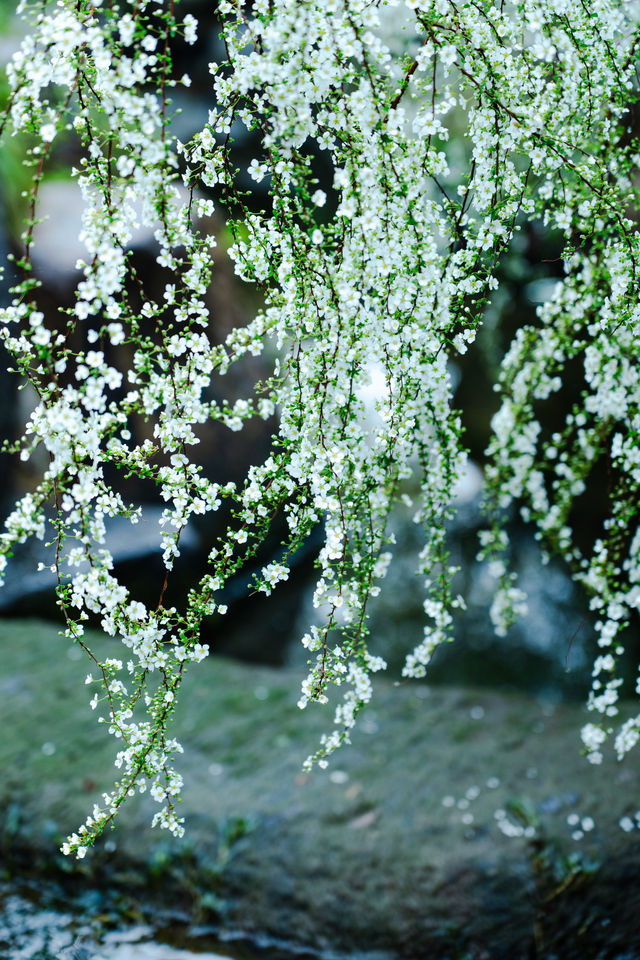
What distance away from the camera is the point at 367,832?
10.2 feet

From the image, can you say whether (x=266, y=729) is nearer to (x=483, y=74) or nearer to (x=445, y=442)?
(x=445, y=442)

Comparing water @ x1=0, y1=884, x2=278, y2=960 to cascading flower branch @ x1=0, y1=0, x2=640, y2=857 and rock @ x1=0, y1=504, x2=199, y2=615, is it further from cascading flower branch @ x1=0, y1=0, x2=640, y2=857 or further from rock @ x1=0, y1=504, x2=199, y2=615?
rock @ x1=0, y1=504, x2=199, y2=615

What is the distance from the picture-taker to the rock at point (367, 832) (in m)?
2.79

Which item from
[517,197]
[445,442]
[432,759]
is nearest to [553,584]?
[432,759]

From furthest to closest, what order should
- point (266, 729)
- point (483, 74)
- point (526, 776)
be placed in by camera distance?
point (266, 729) → point (526, 776) → point (483, 74)

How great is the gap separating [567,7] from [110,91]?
1238mm

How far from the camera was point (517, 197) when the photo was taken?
6.93 ft

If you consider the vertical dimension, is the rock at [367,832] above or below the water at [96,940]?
above

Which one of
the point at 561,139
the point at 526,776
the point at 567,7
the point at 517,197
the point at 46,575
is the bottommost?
the point at 526,776

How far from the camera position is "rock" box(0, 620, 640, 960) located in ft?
9.16

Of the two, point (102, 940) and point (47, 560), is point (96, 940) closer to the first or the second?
point (102, 940)

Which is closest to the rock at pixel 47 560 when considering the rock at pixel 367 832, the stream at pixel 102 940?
the rock at pixel 367 832

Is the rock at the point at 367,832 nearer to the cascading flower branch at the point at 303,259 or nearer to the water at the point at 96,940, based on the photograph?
the water at the point at 96,940

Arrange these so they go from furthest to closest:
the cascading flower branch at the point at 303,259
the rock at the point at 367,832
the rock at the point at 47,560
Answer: the rock at the point at 47,560, the rock at the point at 367,832, the cascading flower branch at the point at 303,259
